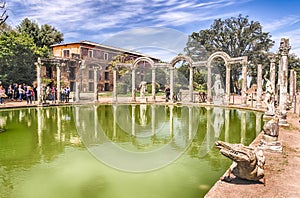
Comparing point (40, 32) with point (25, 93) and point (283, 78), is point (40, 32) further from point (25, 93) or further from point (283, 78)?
point (283, 78)

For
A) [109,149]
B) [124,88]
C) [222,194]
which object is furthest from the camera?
[124,88]

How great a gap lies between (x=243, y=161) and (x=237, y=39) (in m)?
43.6

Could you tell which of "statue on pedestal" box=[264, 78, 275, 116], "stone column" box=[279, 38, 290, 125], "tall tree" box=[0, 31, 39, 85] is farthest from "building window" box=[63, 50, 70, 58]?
"stone column" box=[279, 38, 290, 125]

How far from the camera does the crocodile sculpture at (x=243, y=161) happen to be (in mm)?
4793

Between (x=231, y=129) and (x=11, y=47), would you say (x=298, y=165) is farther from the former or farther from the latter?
(x=11, y=47)

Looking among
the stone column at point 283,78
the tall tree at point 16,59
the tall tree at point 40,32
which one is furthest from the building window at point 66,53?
the stone column at point 283,78

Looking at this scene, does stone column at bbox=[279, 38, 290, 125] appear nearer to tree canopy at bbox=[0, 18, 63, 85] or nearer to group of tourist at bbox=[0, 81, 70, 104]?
group of tourist at bbox=[0, 81, 70, 104]

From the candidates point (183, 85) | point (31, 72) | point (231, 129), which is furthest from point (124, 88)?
point (231, 129)

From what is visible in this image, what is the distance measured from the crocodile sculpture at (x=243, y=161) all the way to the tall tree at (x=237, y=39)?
40560mm

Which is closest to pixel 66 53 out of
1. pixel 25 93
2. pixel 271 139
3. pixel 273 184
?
pixel 25 93

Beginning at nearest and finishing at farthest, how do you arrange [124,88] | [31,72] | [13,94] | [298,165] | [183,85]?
[298,165] → [13,94] → [31,72] → [124,88] → [183,85]

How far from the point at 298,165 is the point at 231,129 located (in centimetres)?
604

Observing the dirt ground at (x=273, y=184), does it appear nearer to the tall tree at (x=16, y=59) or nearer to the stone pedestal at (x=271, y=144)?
the stone pedestal at (x=271, y=144)

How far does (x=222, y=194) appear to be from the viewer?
15.2 ft
